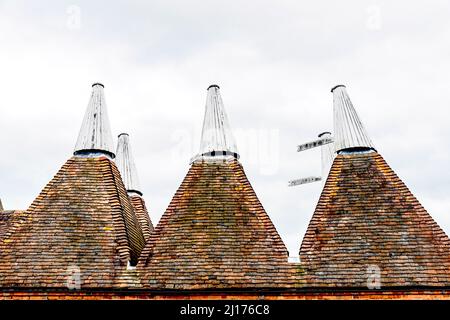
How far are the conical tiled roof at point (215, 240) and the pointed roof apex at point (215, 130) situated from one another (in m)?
0.20

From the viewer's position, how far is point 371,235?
1052 cm

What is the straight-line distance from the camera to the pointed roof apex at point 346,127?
12.4m

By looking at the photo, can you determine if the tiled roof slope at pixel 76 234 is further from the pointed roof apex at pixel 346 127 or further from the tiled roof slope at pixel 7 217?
the pointed roof apex at pixel 346 127

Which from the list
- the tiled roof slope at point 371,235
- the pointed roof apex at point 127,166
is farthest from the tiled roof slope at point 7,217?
the tiled roof slope at point 371,235

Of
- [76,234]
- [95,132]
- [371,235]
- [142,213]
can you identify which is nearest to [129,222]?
[76,234]

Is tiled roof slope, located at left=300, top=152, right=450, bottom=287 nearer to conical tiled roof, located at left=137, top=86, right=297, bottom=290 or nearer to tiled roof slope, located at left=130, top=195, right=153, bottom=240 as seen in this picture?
conical tiled roof, located at left=137, top=86, right=297, bottom=290

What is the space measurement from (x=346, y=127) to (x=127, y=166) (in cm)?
680

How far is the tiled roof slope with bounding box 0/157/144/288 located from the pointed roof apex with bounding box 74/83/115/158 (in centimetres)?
24

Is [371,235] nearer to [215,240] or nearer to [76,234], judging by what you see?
[215,240]

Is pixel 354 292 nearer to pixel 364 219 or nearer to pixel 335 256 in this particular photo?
pixel 335 256

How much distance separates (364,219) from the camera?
10867 millimetres

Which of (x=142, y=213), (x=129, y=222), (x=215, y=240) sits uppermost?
(x=142, y=213)

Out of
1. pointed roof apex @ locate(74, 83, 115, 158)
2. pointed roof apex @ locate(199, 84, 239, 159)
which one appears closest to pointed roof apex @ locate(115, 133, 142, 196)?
pointed roof apex @ locate(74, 83, 115, 158)

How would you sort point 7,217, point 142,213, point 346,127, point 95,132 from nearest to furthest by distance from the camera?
1. point 346,127
2. point 95,132
3. point 7,217
4. point 142,213
